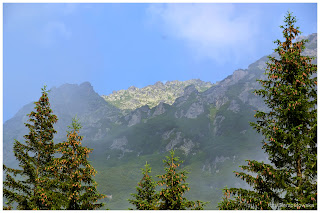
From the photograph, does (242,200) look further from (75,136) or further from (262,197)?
(75,136)

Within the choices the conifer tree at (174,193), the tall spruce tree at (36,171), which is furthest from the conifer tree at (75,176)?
the conifer tree at (174,193)

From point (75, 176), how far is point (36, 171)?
163 inches

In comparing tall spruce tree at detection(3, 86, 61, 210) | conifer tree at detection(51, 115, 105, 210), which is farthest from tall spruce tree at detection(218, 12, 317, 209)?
tall spruce tree at detection(3, 86, 61, 210)

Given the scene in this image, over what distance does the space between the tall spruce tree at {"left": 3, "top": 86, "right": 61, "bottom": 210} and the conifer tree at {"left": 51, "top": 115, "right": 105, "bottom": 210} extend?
0.66 metres

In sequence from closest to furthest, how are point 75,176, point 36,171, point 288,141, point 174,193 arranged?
point 288,141 → point 174,193 → point 75,176 → point 36,171

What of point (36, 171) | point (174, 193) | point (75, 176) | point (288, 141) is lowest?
point (174, 193)

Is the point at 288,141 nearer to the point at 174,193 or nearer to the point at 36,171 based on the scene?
the point at 174,193

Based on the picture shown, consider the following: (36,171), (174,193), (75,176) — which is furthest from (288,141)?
(36,171)

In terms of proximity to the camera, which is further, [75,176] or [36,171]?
[36,171]

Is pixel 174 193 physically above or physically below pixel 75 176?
below

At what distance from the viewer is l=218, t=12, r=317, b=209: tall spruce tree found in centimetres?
1178

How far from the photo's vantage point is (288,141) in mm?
12648

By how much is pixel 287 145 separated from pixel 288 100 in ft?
7.67

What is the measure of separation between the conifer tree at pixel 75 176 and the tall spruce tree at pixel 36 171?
66cm
